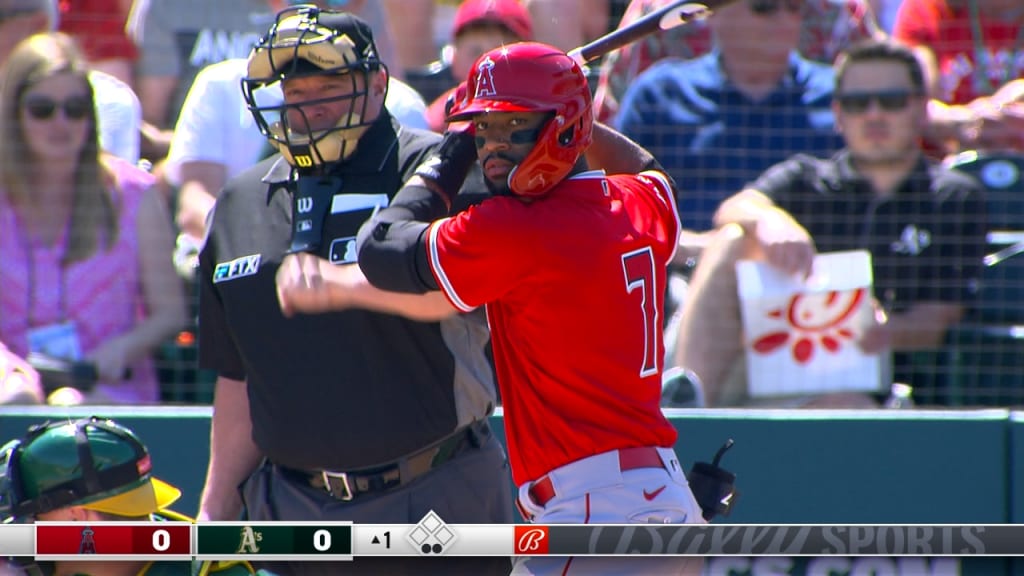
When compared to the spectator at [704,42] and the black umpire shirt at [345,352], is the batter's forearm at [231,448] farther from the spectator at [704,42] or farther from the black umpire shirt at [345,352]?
the spectator at [704,42]

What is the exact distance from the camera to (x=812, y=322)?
5004 mm

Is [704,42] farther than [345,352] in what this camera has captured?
Yes

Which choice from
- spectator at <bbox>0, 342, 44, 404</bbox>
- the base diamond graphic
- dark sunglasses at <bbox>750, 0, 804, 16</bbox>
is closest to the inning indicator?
the base diamond graphic

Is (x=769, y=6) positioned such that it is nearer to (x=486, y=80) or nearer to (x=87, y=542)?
(x=486, y=80)

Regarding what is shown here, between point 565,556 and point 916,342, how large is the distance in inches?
102

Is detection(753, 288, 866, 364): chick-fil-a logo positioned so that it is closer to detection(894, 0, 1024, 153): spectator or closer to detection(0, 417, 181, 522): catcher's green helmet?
detection(894, 0, 1024, 153): spectator

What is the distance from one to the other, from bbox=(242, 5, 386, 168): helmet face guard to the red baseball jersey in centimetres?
52

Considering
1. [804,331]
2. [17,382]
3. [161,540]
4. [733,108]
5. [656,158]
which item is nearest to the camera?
[161,540]

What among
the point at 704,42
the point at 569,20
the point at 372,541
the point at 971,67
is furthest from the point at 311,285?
the point at 971,67

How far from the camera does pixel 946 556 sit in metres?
3.50

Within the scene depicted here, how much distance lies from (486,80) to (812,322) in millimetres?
2395

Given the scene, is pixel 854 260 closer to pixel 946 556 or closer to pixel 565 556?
pixel 946 556

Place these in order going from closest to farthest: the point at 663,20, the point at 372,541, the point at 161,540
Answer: the point at 161,540, the point at 372,541, the point at 663,20

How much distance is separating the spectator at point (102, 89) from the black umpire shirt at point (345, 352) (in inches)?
82.7
